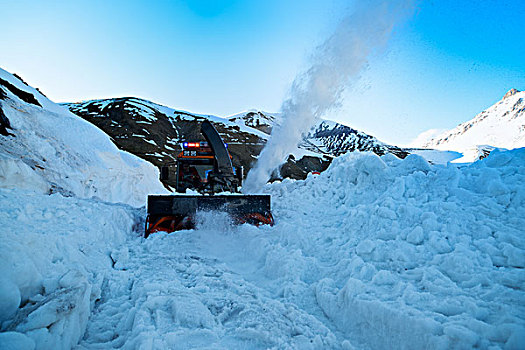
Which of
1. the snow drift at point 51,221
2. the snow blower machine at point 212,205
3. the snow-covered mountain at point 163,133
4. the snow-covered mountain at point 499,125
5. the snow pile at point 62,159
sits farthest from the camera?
the snow-covered mountain at point 499,125

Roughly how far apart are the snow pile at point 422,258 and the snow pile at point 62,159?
6.82 metres

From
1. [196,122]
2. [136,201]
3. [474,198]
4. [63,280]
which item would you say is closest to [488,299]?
[474,198]

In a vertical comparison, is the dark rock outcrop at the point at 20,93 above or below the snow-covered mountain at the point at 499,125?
below

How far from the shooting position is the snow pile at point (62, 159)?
7.73m

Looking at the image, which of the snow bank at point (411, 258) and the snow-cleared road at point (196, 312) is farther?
the snow-cleared road at point (196, 312)

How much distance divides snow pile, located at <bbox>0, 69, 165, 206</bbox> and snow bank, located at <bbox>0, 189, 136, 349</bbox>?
3459 mm

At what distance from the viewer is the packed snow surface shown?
2.32 m

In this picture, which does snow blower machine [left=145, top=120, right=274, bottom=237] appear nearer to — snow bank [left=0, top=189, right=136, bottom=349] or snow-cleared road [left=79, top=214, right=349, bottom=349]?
snow bank [left=0, top=189, right=136, bottom=349]

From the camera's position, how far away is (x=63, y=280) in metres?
2.88

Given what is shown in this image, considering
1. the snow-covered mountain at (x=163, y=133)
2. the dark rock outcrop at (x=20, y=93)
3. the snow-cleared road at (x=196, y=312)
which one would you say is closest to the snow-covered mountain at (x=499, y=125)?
the snow-covered mountain at (x=163, y=133)

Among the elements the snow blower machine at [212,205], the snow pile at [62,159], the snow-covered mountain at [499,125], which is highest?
the snow-covered mountain at [499,125]

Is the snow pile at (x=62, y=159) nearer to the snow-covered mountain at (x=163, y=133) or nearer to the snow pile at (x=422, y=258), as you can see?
the snow pile at (x=422, y=258)

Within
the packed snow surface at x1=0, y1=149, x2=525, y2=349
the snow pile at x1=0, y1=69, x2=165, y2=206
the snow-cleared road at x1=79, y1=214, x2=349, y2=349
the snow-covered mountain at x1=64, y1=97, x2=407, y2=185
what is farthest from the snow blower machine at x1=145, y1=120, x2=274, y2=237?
the snow-covered mountain at x1=64, y1=97, x2=407, y2=185

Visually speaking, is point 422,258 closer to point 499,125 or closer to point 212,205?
point 212,205
